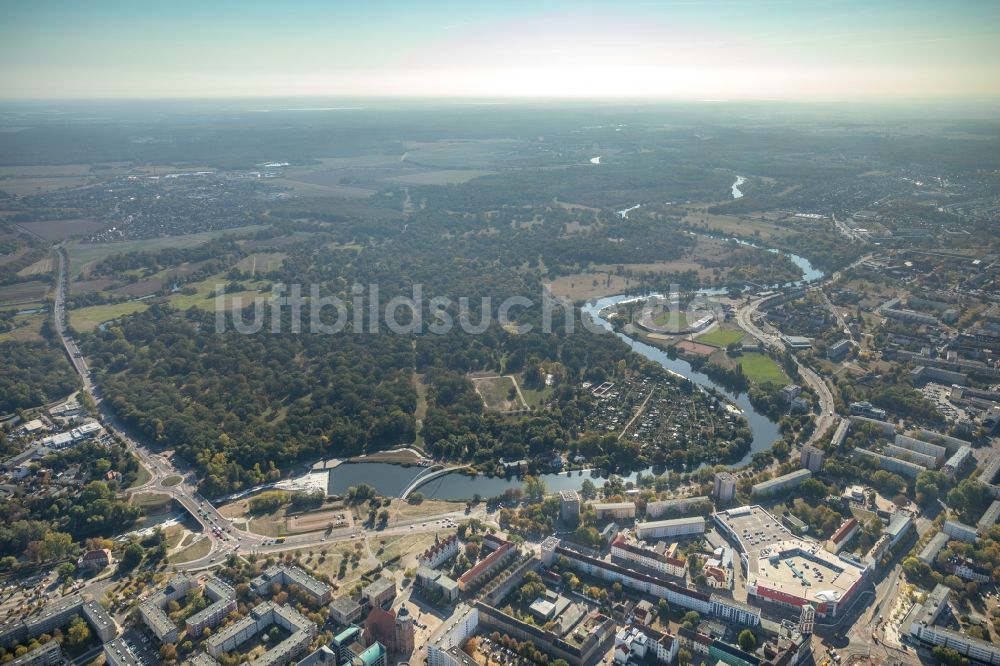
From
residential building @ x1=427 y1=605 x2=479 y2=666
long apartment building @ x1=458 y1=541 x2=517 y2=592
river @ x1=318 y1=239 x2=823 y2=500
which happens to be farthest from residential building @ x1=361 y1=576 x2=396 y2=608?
river @ x1=318 y1=239 x2=823 y2=500

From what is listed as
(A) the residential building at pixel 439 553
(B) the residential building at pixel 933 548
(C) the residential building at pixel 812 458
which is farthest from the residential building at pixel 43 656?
(C) the residential building at pixel 812 458

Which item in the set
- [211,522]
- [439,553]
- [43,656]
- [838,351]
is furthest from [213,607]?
[838,351]

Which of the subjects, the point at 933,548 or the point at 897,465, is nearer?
the point at 933,548

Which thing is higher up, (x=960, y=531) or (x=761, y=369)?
(x=960, y=531)

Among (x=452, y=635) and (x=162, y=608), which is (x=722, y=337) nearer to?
(x=452, y=635)

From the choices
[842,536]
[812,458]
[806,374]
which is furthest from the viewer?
[806,374]

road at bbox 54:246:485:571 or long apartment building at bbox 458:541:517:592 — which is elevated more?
long apartment building at bbox 458:541:517:592

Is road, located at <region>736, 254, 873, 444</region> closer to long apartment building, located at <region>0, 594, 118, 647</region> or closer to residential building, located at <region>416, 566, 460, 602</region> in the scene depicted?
residential building, located at <region>416, 566, 460, 602</region>

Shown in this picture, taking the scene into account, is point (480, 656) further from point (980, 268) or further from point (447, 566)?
point (980, 268)
